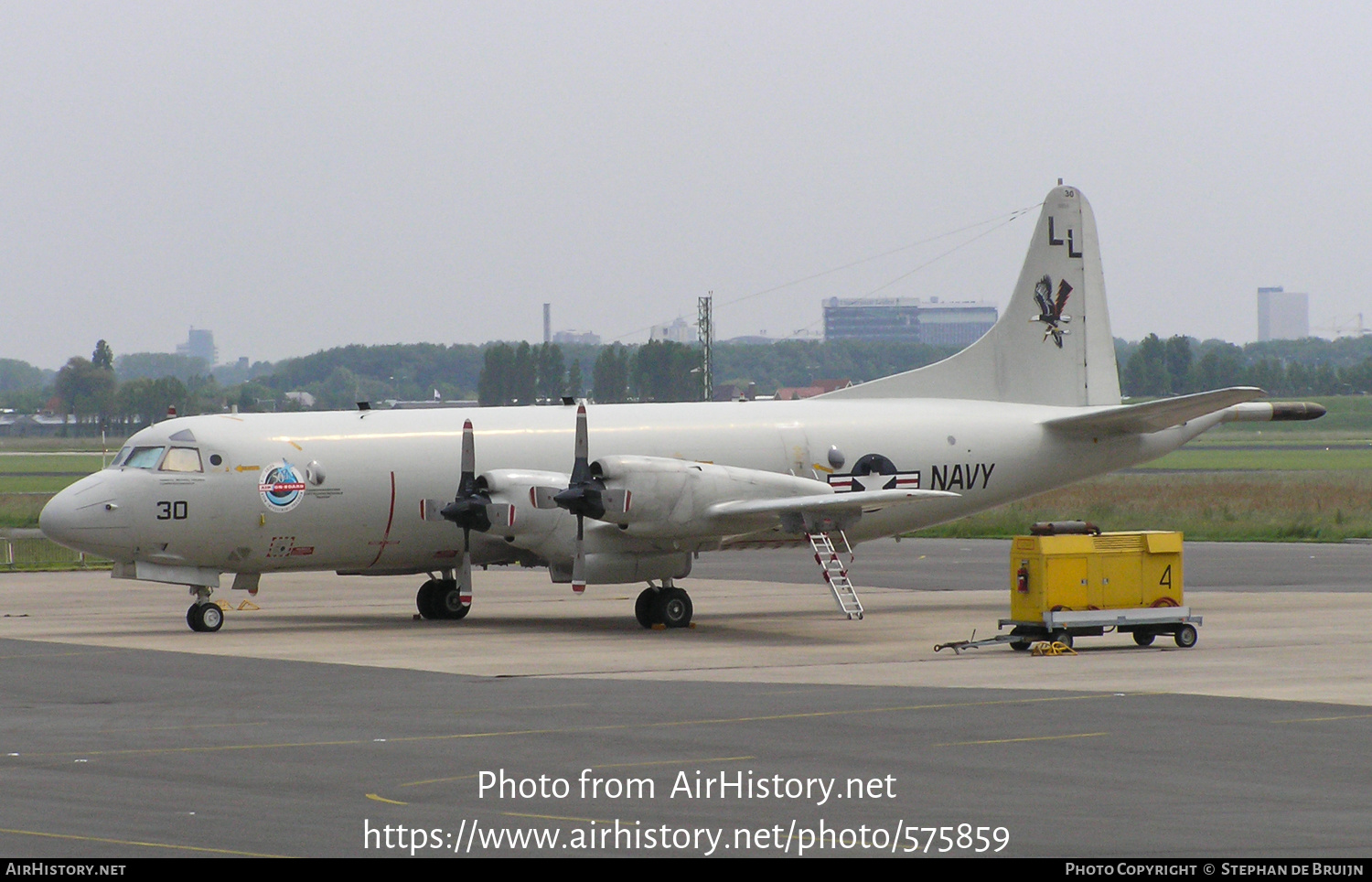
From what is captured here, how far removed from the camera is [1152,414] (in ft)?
98.5

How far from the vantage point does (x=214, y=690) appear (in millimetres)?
19547

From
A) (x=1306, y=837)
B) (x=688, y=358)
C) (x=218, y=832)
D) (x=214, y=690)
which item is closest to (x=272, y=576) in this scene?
(x=214, y=690)

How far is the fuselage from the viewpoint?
2689 cm

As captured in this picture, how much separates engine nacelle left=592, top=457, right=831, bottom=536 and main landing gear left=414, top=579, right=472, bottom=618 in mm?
4537

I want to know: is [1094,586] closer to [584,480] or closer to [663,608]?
[663,608]

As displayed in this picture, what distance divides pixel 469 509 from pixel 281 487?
3.21 metres

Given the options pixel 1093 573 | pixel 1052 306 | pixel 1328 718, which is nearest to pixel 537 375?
pixel 1052 306

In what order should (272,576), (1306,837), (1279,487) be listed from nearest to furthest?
(1306,837) < (272,576) < (1279,487)

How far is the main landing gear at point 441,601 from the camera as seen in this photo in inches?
1162

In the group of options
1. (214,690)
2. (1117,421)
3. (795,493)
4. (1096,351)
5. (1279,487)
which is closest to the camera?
(214,690)

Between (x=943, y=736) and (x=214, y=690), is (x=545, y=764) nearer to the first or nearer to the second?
(x=943, y=736)

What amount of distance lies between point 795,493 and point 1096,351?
9493 millimetres

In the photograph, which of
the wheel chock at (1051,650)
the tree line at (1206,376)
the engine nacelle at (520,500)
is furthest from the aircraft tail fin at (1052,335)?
the tree line at (1206,376)

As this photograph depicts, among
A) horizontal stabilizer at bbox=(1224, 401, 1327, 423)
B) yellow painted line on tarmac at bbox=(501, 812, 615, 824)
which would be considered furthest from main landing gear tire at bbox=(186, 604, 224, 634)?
horizontal stabilizer at bbox=(1224, 401, 1327, 423)
